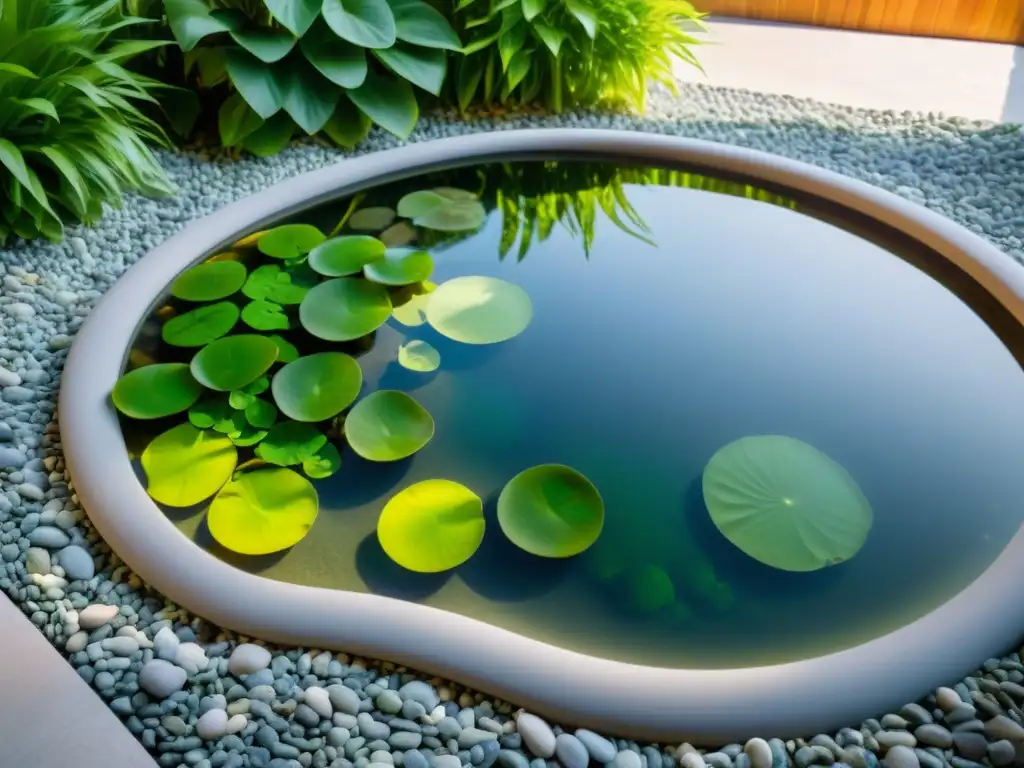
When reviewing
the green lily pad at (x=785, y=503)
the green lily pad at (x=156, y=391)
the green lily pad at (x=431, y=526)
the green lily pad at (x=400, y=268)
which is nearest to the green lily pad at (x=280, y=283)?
the green lily pad at (x=400, y=268)

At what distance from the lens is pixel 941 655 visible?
105 cm

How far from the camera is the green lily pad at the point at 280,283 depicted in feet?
5.49

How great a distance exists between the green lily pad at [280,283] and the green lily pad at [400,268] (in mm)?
130

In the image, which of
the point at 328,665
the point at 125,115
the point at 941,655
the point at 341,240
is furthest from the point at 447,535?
the point at 125,115

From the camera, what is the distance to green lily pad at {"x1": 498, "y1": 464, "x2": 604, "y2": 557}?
1.24 m

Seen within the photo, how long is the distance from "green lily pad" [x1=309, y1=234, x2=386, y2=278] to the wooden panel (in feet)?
7.35

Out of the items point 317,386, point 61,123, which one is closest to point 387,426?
point 317,386

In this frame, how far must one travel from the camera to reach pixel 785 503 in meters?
1.30

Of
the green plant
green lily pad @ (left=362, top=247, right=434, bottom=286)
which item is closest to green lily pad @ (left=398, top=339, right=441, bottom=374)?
green lily pad @ (left=362, top=247, right=434, bottom=286)

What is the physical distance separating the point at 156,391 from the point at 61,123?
794 millimetres

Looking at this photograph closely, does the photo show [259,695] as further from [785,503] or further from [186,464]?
[785,503]

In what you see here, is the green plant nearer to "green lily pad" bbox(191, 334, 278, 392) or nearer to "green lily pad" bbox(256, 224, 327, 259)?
"green lily pad" bbox(256, 224, 327, 259)

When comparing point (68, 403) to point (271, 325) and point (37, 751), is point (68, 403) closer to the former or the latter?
point (271, 325)

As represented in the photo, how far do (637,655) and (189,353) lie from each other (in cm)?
102
